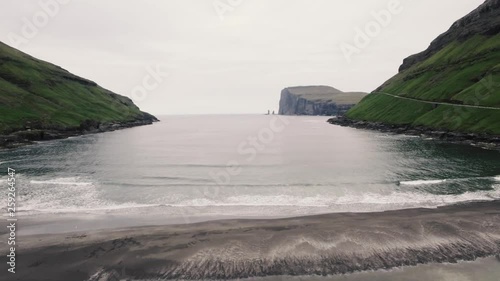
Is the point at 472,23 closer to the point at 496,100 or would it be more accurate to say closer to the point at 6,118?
the point at 496,100

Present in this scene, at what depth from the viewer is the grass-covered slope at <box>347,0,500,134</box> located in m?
102

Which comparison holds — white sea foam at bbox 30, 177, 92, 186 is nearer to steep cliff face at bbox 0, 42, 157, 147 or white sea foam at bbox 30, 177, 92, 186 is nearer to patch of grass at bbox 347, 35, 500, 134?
steep cliff face at bbox 0, 42, 157, 147

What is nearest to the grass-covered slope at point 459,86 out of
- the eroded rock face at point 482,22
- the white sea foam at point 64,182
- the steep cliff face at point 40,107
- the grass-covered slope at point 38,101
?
the eroded rock face at point 482,22

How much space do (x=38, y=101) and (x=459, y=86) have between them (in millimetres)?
194753

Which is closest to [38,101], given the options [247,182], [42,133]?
[42,133]

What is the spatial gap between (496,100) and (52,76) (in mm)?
233445

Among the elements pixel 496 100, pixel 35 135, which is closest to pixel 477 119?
pixel 496 100

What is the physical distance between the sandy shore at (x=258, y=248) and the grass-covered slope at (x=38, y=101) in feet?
340

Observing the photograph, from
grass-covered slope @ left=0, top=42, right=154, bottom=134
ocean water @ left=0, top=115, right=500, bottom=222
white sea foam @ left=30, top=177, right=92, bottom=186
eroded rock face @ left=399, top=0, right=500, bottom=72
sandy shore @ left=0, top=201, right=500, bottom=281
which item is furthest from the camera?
eroded rock face @ left=399, top=0, right=500, bottom=72

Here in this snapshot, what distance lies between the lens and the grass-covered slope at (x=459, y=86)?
102 m

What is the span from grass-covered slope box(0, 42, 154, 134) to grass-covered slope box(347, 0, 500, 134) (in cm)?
15514

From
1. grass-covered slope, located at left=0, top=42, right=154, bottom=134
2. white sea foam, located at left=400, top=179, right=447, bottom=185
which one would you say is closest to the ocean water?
white sea foam, located at left=400, top=179, right=447, bottom=185

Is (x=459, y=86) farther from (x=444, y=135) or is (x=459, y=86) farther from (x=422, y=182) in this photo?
(x=422, y=182)

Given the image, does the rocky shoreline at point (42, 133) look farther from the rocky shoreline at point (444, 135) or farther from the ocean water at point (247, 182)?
the rocky shoreline at point (444, 135)
